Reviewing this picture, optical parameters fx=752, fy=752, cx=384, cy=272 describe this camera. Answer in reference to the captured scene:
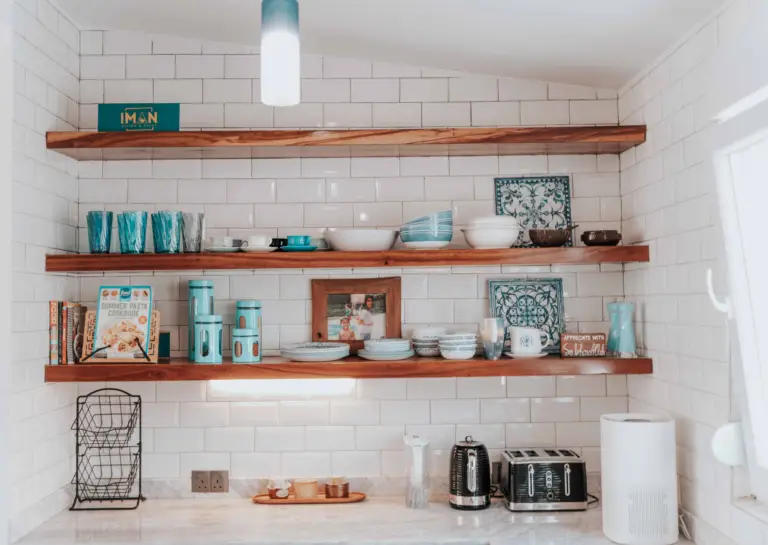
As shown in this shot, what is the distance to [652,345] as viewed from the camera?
2.96m

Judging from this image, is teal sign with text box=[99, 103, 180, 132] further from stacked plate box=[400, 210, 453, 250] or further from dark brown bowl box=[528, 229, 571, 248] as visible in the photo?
dark brown bowl box=[528, 229, 571, 248]

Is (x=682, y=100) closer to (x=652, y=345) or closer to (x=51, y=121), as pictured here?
(x=652, y=345)

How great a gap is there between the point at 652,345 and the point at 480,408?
774 mm

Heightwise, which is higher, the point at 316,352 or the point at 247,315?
the point at 247,315

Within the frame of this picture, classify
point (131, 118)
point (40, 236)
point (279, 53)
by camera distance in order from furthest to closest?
point (131, 118), point (40, 236), point (279, 53)

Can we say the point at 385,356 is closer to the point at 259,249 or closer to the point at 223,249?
the point at 259,249

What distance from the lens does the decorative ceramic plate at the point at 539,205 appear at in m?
3.30

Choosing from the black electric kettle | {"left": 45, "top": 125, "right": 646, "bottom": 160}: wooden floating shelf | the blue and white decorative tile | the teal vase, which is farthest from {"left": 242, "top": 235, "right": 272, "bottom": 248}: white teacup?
the teal vase

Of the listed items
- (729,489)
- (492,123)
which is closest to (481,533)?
(729,489)

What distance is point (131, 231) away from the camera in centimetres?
303

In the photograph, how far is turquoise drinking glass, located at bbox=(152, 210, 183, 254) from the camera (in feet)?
9.92

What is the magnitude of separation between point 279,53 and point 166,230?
1.47 meters

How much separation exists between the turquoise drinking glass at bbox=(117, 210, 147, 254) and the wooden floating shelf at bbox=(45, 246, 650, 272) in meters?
0.07

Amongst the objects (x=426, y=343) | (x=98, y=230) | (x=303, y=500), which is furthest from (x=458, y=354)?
(x=98, y=230)
